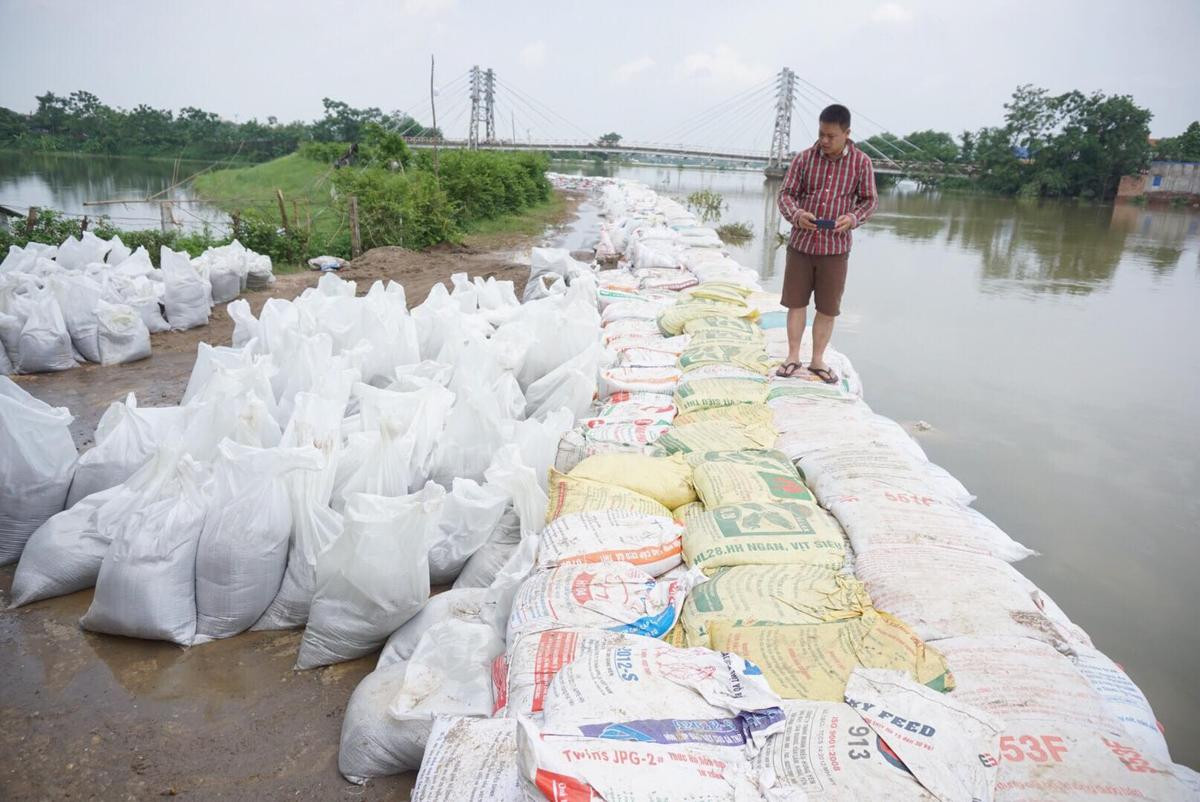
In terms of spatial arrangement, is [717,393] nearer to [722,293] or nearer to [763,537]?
[763,537]

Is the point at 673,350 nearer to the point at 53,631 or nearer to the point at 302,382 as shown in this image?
the point at 302,382

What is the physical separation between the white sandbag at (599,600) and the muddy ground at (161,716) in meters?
0.46

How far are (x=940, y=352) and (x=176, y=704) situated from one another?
4.44 m

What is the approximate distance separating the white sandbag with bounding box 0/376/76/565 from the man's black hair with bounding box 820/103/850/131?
282cm

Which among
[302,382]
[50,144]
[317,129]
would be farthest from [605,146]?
[302,382]

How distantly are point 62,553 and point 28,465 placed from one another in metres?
0.33

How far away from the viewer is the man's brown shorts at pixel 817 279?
2.88 metres

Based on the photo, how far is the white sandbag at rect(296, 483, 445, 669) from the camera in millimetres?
1542

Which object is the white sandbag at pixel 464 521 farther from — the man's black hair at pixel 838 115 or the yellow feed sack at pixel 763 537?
the man's black hair at pixel 838 115

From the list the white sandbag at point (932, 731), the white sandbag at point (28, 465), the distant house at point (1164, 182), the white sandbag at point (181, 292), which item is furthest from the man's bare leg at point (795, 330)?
the distant house at point (1164, 182)

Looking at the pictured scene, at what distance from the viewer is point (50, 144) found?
29.0 metres

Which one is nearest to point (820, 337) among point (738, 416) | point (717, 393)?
point (717, 393)

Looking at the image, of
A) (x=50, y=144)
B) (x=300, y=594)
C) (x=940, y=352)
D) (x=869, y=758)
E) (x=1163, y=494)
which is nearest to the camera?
(x=869, y=758)

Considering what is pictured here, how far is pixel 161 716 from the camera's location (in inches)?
62.2
